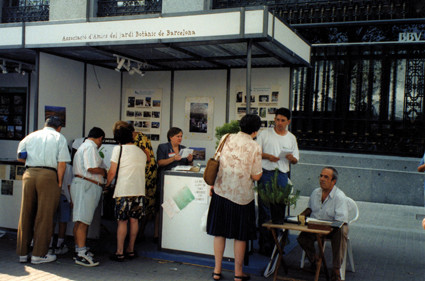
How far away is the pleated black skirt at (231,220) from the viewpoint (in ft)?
16.6

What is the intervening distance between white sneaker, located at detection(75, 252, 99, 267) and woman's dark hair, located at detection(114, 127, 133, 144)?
4.95ft

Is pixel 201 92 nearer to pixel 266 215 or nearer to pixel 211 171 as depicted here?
pixel 266 215

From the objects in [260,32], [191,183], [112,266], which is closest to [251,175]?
[191,183]

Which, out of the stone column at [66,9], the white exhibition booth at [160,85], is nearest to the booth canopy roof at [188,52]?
the white exhibition booth at [160,85]

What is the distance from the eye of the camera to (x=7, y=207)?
687cm

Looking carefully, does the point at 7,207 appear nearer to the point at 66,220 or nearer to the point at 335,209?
the point at 66,220

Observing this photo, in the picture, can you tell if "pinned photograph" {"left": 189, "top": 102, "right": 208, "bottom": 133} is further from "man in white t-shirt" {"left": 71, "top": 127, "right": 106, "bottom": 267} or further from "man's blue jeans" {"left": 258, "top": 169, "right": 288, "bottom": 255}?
"man in white t-shirt" {"left": 71, "top": 127, "right": 106, "bottom": 267}

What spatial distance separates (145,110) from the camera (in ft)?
29.5

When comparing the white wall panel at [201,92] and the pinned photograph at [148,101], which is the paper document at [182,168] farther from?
the pinned photograph at [148,101]

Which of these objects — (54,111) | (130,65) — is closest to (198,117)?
(130,65)

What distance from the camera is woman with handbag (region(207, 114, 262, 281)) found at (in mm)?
5023

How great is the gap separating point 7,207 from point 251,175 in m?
4.05

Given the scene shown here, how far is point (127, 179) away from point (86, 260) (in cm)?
114

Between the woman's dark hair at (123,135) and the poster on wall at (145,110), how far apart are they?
3098 millimetres
